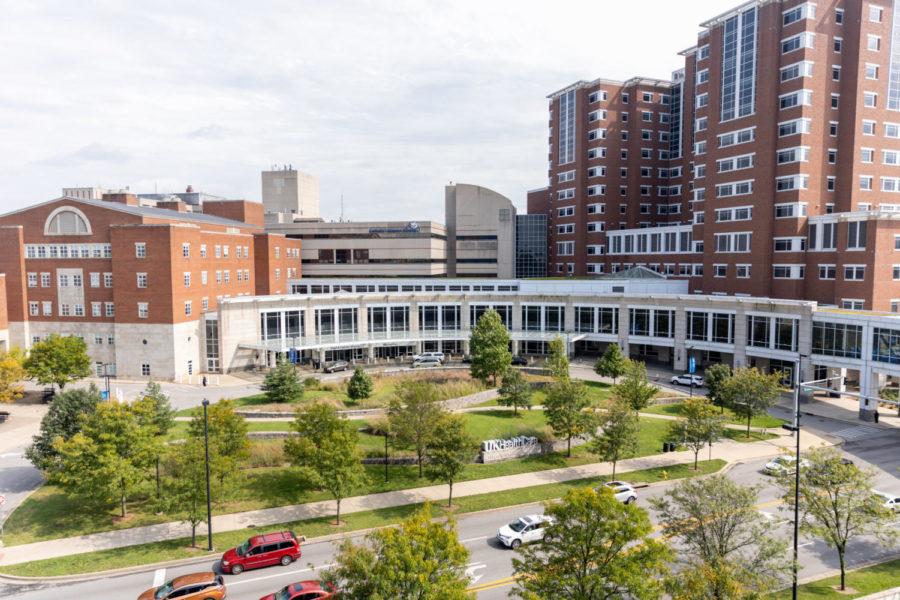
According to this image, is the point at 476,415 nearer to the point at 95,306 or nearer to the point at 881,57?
the point at 95,306

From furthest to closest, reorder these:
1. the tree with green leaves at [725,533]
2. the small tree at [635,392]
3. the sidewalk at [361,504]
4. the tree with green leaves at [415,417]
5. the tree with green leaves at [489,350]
→ the tree with green leaves at [489,350] → the small tree at [635,392] → the tree with green leaves at [415,417] → the sidewalk at [361,504] → the tree with green leaves at [725,533]

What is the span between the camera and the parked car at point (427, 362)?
6749 cm

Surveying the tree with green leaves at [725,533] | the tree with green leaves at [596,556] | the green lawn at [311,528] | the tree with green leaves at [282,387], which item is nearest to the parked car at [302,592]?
the green lawn at [311,528]

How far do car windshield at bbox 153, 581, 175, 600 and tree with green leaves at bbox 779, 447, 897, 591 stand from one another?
2660 cm

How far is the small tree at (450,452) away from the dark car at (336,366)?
113ft

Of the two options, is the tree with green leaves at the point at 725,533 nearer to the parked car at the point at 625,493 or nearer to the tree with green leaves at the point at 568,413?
the parked car at the point at 625,493

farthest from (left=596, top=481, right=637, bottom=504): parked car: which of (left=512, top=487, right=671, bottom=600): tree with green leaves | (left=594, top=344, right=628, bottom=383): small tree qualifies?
(left=594, top=344, right=628, bottom=383): small tree

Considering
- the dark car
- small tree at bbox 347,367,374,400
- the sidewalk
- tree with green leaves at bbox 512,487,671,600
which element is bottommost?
the sidewalk

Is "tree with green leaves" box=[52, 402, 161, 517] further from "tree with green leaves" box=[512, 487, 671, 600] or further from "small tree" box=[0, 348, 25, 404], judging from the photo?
"tree with green leaves" box=[512, 487, 671, 600]

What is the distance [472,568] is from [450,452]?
743cm

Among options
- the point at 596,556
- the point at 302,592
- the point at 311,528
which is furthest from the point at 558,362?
the point at 596,556

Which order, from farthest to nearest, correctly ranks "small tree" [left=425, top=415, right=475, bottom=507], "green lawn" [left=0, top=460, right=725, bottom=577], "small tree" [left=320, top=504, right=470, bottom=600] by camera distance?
"small tree" [left=425, top=415, right=475, bottom=507] < "green lawn" [left=0, top=460, right=725, bottom=577] < "small tree" [left=320, top=504, right=470, bottom=600]

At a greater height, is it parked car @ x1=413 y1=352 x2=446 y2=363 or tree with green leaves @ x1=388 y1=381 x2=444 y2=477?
tree with green leaves @ x1=388 y1=381 x2=444 y2=477

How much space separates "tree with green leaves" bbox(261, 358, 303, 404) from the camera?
49281 mm
